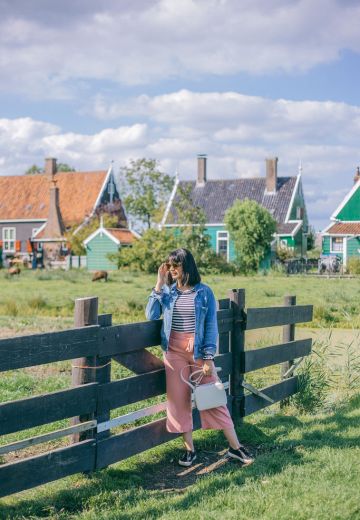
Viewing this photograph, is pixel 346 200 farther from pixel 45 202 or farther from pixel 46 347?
pixel 46 347

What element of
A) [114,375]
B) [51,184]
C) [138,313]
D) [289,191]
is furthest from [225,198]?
[114,375]

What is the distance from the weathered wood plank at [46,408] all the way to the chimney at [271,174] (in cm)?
4915

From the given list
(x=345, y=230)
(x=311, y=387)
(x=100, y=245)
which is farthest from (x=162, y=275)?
(x=100, y=245)

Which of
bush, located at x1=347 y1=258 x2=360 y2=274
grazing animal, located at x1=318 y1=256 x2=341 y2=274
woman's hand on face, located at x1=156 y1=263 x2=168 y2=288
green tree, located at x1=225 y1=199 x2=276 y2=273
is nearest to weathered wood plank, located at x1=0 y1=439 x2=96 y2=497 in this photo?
woman's hand on face, located at x1=156 y1=263 x2=168 y2=288

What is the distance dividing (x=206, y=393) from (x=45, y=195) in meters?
57.4

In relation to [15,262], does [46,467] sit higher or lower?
higher

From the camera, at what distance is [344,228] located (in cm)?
4562

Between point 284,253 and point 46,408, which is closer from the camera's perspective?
point 46,408

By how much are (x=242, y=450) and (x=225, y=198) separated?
160 feet

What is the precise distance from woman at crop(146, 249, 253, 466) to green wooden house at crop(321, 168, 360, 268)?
3990 centimetres

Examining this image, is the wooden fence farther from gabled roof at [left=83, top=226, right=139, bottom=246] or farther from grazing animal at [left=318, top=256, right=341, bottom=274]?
gabled roof at [left=83, top=226, right=139, bottom=246]

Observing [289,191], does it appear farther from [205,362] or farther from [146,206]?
[205,362]

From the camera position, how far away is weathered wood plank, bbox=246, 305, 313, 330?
7.00m

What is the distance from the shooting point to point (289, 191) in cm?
5306
